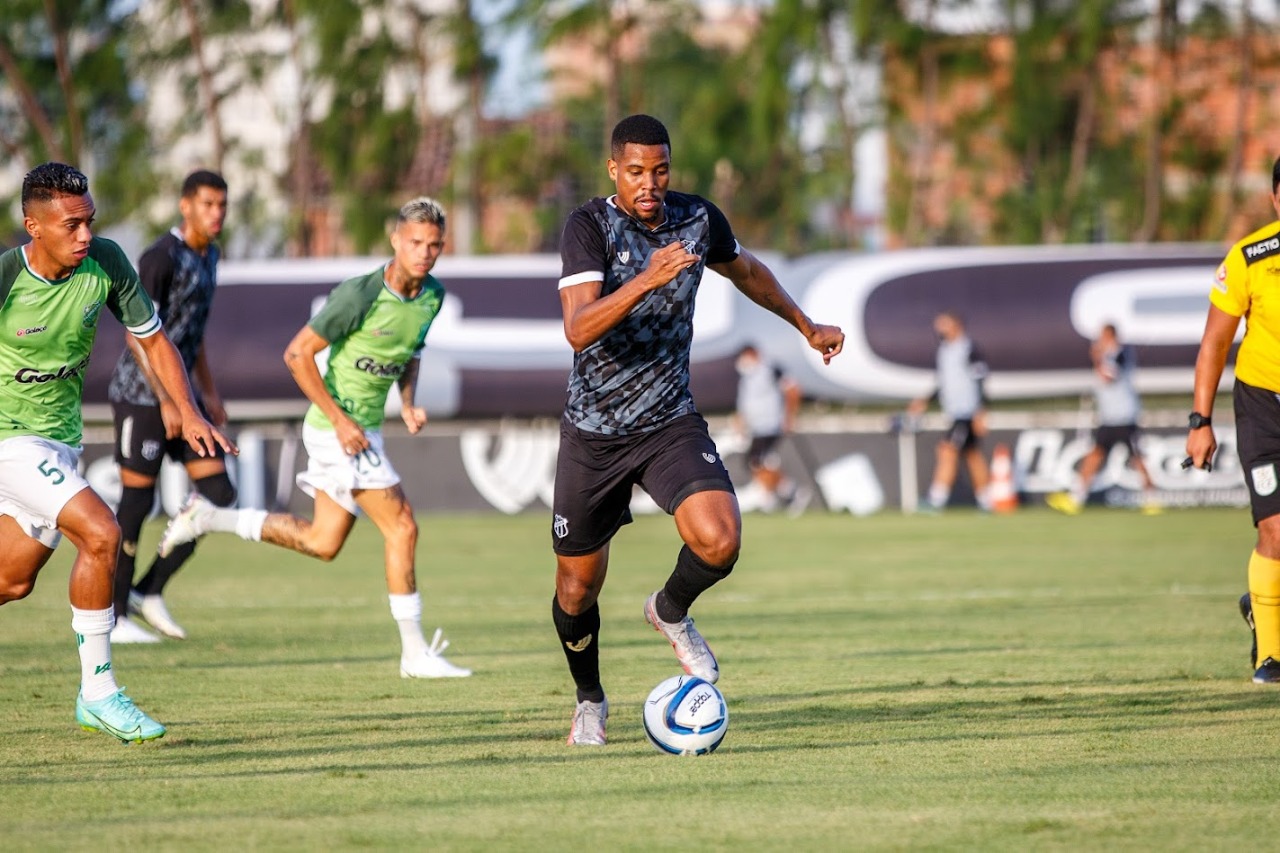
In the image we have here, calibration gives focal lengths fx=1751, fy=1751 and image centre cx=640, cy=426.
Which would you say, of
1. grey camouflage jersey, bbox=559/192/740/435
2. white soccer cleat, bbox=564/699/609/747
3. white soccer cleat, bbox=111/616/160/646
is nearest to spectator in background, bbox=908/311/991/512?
white soccer cleat, bbox=111/616/160/646

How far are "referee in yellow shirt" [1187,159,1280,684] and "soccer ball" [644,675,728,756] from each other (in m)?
3.01

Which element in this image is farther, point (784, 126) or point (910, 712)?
point (784, 126)

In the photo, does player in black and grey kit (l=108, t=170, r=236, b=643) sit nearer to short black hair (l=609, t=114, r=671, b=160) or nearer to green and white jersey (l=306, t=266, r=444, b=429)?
green and white jersey (l=306, t=266, r=444, b=429)

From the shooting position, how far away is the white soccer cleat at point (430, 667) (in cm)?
891

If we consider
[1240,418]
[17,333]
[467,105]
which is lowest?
[1240,418]

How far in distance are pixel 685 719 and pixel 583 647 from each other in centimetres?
68

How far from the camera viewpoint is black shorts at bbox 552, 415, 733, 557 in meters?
6.83

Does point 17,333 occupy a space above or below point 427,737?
above

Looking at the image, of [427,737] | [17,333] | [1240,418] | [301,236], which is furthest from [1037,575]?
[301,236]

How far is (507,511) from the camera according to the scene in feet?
75.5

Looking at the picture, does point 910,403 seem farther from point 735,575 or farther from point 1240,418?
point 1240,418

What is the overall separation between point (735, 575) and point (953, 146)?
19.6m

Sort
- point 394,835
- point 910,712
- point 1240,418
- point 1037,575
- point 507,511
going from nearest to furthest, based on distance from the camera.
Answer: point 394,835 → point 910,712 → point 1240,418 → point 1037,575 → point 507,511

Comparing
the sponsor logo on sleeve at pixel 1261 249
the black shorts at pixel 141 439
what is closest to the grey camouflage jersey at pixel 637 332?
the sponsor logo on sleeve at pixel 1261 249
